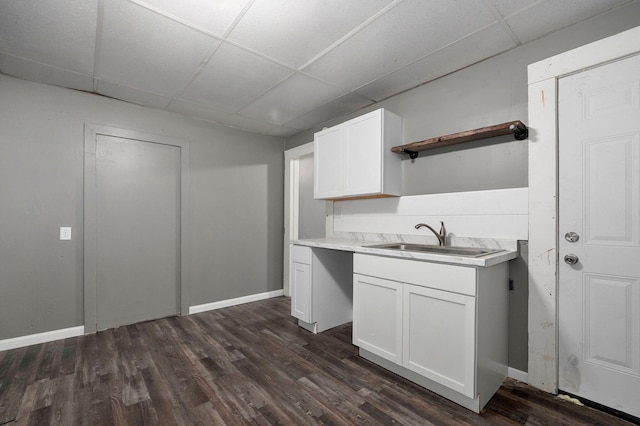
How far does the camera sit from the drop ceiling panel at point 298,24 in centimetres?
173

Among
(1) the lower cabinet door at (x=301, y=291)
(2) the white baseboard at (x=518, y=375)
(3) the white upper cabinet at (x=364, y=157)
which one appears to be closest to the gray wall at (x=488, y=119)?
(2) the white baseboard at (x=518, y=375)

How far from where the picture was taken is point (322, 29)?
1958mm

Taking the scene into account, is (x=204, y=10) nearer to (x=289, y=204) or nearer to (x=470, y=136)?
(x=470, y=136)

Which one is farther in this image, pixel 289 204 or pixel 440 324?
pixel 289 204

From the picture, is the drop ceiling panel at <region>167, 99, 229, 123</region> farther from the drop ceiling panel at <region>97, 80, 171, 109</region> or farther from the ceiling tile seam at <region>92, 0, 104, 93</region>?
the ceiling tile seam at <region>92, 0, 104, 93</region>

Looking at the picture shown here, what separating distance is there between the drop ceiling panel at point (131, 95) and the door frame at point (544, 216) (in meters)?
3.34

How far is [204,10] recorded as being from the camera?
1.77m

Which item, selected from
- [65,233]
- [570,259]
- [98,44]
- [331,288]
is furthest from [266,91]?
[570,259]

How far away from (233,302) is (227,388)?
6.47 feet

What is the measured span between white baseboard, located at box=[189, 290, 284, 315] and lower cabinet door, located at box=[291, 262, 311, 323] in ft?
3.74

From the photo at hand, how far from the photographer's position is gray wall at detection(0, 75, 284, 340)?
8.45 feet

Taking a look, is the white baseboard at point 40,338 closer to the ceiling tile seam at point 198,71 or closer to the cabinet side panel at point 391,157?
the ceiling tile seam at point 198,71

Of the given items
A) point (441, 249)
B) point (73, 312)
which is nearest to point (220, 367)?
point (73, 312)

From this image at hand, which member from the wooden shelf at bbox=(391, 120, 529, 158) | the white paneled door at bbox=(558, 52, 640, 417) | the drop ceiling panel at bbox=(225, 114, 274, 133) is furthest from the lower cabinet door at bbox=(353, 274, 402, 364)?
the drop ceiling panel at bbox=(225, 114, 274, 133)
